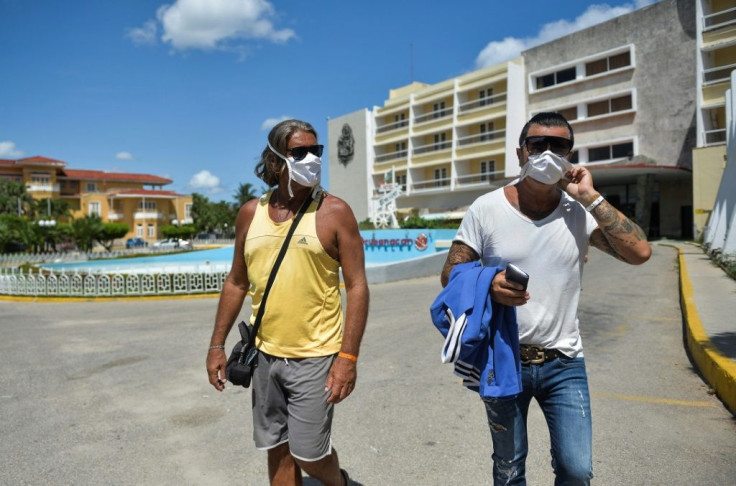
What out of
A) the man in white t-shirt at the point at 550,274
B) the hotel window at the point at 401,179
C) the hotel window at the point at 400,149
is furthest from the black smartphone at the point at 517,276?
the hotel window at the point at 400,149

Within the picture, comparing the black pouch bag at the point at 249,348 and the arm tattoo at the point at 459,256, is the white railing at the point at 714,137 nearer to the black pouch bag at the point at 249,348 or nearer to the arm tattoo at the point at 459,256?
the arm tattoo at the point at 459,256

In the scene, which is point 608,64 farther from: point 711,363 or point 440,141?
point 711,363

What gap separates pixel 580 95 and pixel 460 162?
11649 millimetres

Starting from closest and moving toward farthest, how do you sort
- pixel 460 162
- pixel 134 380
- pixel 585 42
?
1. pixel 134 380
2. pixel 585 42
3. pixel 460 162

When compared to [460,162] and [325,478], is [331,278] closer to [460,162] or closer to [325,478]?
[325,478]

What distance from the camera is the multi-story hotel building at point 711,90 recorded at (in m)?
26.4

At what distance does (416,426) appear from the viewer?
4.05 metres

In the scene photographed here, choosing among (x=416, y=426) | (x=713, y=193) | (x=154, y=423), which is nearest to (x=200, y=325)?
(x=154, y=423)

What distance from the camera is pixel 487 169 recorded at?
1769 inches

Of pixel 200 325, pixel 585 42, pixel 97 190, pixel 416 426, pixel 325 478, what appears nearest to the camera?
pixel 325 478

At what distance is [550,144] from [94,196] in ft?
262

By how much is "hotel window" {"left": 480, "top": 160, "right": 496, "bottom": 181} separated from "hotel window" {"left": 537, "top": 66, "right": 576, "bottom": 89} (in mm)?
7044

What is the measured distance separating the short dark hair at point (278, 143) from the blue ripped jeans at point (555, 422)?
58.2 inches

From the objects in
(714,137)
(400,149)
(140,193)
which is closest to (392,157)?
(400,149)
